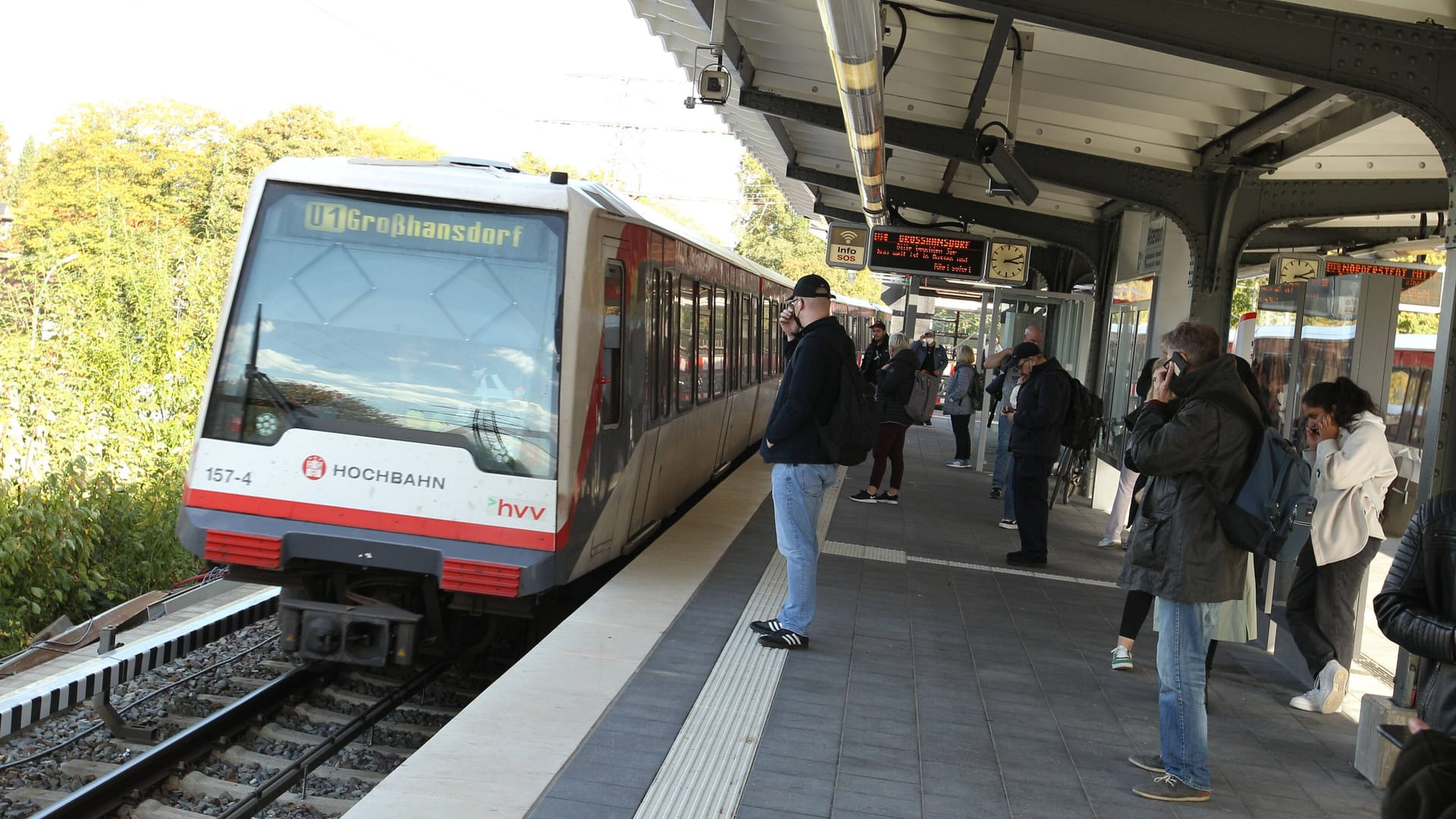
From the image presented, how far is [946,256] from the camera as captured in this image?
1705 centimetres

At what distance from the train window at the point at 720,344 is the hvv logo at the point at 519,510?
17.8 feet

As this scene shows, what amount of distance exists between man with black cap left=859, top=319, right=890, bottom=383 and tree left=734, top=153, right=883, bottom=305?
59907 millimetres

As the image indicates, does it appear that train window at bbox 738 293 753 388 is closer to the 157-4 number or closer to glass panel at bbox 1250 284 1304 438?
glass panel at bbox 1250 284 1304 438

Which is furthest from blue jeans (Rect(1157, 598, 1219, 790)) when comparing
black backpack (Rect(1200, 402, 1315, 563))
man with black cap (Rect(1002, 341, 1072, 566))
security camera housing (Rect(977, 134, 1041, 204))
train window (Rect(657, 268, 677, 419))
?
security camera housing (Rect(977, 134, 1041, 204))

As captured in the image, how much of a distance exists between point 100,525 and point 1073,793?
9.61 metres

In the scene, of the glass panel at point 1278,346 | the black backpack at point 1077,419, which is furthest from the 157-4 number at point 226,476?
the glass panel at point 1278,346

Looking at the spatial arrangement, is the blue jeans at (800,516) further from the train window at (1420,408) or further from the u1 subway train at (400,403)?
the train window at (1420,408)

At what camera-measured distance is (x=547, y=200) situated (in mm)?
7066

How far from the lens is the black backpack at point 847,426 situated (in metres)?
6.61

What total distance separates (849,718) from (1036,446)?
4940 mm

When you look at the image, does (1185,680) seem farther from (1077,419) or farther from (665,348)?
(1077,419)

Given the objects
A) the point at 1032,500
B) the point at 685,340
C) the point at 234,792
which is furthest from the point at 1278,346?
the point at 234,792

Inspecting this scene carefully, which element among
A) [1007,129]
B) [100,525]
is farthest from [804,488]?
[100,525]

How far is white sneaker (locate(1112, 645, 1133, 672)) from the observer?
7094mm
